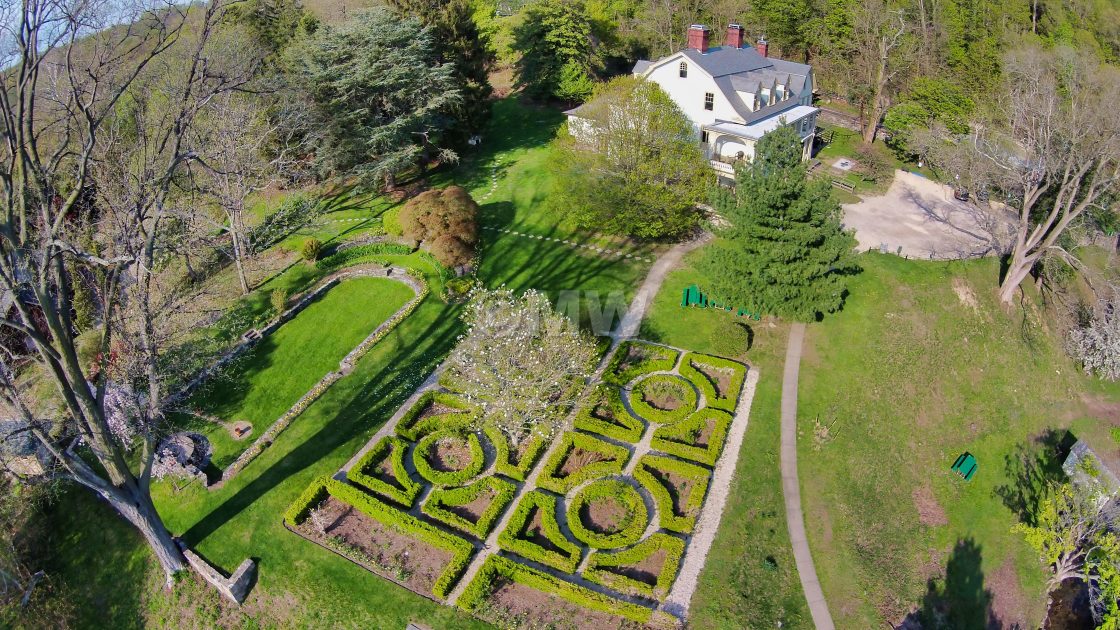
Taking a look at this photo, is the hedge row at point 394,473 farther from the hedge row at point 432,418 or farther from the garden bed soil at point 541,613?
the garden bed soil at point 541,613

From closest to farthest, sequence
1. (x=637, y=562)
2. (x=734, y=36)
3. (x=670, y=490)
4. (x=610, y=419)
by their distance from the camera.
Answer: (x=637, y=562) → (x=670, y=490) → (x=610, y=419) → (x=734, y=36)

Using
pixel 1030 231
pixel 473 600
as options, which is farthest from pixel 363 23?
pixel 1030 231

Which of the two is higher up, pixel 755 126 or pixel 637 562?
pixel 755 126

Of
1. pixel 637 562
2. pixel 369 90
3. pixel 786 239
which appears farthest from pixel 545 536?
pixel 369 90

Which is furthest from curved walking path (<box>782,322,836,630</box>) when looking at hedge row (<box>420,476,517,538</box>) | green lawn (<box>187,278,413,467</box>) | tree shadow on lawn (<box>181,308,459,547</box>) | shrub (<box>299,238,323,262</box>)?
shrub (<box>299,238,323,262</box>)

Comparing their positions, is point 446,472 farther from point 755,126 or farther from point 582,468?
point 755,126

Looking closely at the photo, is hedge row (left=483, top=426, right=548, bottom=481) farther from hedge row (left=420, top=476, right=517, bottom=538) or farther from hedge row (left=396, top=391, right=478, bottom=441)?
hedge row (left=396, top=391, right=478, bottom=441)

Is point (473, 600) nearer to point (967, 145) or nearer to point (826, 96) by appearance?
point (967, 145)
